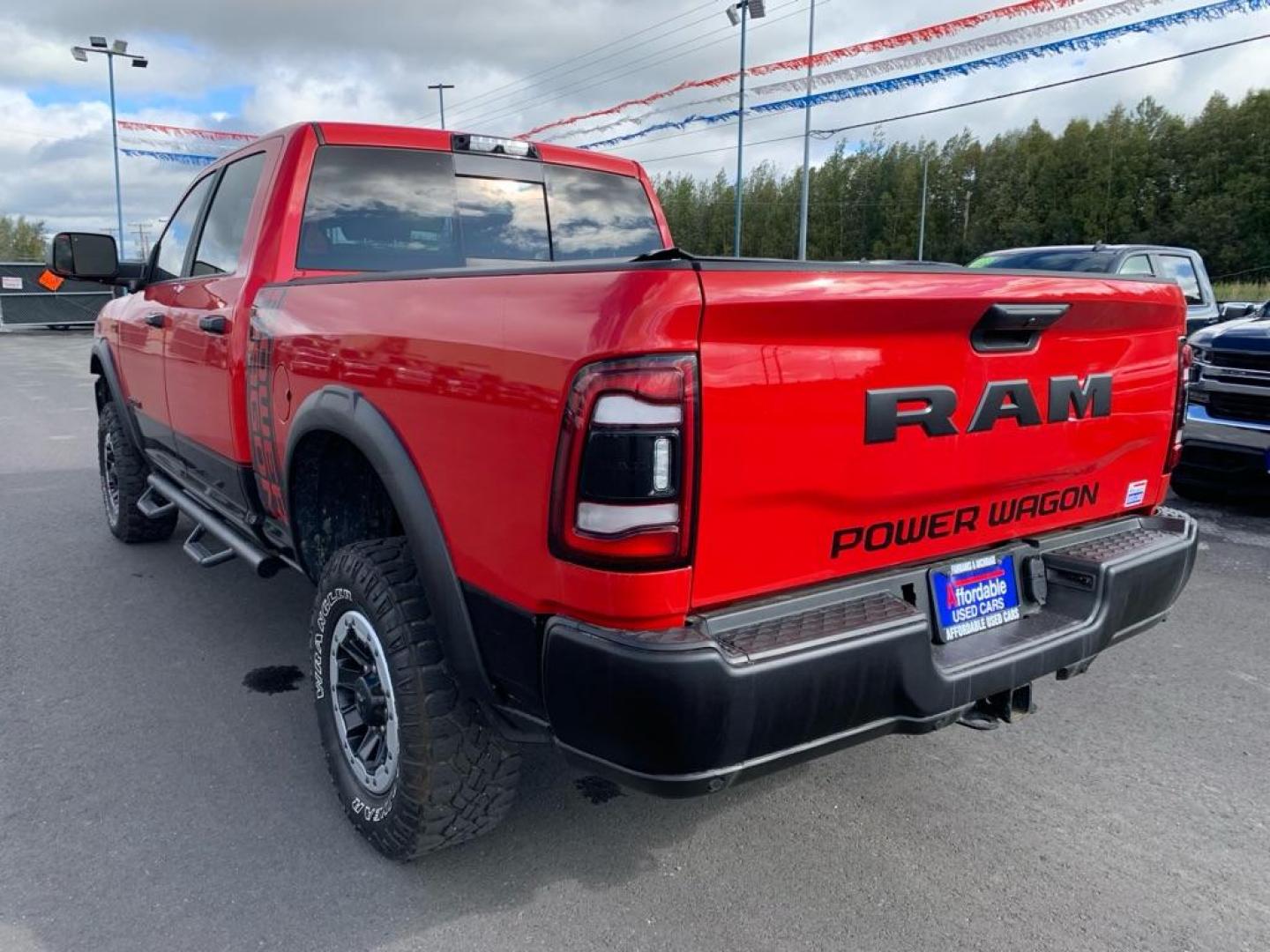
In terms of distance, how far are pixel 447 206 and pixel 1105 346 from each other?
2.44m

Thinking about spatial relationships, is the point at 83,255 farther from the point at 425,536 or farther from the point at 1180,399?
the point at 1180,399

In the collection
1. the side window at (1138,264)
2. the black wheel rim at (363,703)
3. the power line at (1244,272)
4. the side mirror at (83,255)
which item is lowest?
the black wheel rim at (363,703)

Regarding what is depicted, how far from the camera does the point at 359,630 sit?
2.56 meters

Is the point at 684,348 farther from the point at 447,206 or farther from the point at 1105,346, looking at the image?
the point at 447,206

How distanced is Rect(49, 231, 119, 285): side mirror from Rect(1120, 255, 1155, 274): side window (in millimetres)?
8598

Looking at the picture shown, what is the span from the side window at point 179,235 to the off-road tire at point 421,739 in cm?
259

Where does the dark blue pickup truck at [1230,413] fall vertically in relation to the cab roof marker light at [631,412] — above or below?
A: below

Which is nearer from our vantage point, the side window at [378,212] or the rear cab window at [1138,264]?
the side window at [378,212]

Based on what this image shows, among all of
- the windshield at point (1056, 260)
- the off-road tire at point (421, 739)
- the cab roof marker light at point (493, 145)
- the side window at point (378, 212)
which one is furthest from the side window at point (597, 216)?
the windshield at point (1056, 260)

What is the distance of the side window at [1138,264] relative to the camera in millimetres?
9207

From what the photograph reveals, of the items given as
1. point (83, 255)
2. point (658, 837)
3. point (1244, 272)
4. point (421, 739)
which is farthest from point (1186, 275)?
point (1244, 272)

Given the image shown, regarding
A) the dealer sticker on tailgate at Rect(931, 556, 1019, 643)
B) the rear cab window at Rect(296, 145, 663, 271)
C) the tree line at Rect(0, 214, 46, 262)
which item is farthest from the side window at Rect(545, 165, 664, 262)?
the tree line at Rect(0, 214, 46, 262)

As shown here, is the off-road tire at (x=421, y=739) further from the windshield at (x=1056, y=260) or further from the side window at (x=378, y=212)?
the windshield at (x=1056, y=260)

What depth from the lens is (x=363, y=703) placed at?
2.58 metres
